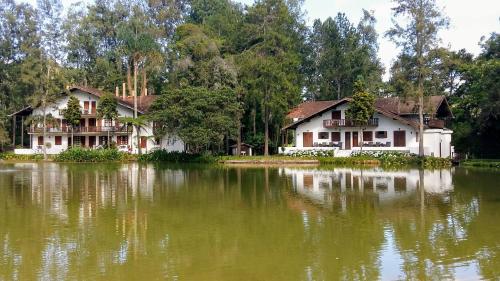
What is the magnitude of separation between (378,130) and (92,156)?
26.8 meters

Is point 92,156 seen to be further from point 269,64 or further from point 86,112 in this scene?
point 269,64

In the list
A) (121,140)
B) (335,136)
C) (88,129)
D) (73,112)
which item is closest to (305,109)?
(335,136)

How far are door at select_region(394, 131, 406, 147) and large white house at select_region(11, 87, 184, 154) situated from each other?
2156 cm

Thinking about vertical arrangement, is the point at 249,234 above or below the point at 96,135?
below

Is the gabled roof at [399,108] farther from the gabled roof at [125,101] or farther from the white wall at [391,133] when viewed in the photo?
the gabled roof at [125,101]

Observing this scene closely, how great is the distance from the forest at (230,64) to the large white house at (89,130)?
2.67 meters

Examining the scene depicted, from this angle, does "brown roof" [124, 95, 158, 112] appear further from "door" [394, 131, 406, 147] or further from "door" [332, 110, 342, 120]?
Result: "door" [394, 131, 406, 147]

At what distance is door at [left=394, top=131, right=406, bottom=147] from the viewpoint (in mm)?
49025

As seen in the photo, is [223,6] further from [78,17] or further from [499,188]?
[499,188]

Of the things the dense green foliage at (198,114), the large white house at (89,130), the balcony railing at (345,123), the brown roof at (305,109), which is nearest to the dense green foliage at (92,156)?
the large white house at (89,130)

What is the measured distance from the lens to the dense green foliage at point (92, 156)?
50.8 meters

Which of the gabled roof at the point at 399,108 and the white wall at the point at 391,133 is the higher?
the gabled roof at the point at 399,108

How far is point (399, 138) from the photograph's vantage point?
162 feet

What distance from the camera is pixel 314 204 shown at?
18.8 m
